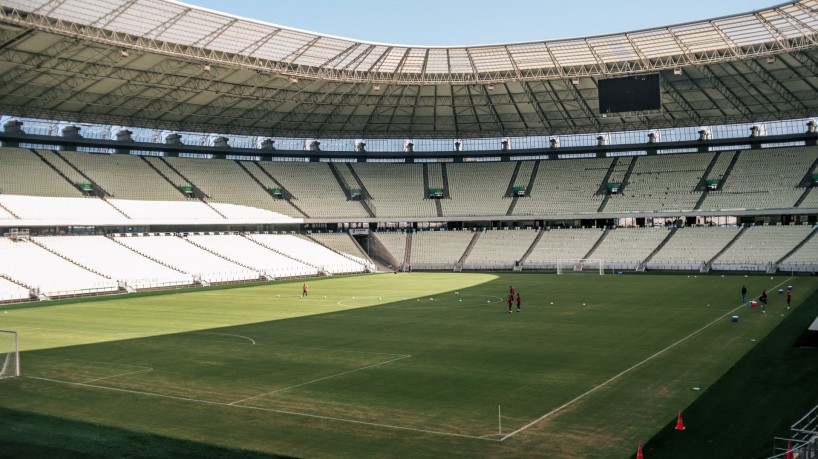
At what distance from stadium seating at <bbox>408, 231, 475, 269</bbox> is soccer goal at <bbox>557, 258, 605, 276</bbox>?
1199 cm

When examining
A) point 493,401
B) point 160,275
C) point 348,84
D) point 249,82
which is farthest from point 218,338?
point 348,84

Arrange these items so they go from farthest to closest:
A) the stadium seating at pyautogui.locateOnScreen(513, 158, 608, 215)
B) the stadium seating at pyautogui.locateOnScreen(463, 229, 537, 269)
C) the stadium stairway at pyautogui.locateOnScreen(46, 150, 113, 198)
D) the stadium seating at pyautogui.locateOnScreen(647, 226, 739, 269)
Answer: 1. the stadium seating at pyautogui.locateOnScreen(513, 158, 608, 215)
2. the stadium seating at pyautogui.locateOnScreen(463, 229, 537, 269)
3. the stadium seating at pyautogui.locateOnScreen(647, 226, 739, 269)
4. the stadium stairway at pyautogui.locateOnScreen(46, 150, 113, 198)

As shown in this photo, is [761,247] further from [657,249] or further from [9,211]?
[9,211]

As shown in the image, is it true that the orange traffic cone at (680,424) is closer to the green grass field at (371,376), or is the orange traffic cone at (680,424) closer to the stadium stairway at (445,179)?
the green grass field at (371,376)

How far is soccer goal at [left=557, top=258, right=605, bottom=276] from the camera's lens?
74.4 m

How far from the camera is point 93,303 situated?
1871 inches

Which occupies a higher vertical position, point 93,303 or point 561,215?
point 561,215

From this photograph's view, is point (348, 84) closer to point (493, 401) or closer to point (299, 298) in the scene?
point (299, 298)

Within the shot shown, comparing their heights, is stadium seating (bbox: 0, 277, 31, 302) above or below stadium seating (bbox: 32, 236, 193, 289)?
below

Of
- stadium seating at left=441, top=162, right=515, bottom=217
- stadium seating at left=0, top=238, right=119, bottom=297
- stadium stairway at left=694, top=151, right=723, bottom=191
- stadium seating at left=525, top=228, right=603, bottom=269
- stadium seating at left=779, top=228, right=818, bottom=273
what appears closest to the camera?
stadium seating at left=0, top=238, right=119, bottom=297

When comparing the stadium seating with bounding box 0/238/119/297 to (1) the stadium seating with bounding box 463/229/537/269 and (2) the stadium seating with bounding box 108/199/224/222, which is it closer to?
(2) the stadium seating with bounding box 108/199/224/222

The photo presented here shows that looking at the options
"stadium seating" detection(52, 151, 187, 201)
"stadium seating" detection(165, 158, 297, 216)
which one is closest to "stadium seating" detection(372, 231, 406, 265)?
"stadium seating" detection(165, 158, 297, 216)

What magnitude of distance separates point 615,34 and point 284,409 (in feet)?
151

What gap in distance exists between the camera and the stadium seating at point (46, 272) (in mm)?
52094
